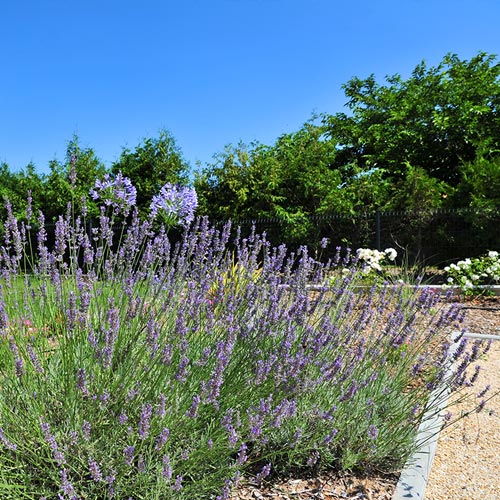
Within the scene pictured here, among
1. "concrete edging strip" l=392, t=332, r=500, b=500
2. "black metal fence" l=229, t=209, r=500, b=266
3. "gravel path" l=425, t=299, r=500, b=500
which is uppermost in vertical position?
"black metal fence" l=229, t=209, r=500, b=266

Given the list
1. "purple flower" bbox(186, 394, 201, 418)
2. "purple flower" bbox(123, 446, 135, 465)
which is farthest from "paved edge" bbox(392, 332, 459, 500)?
"purple flower" bbox(123, 446, 135, 465)

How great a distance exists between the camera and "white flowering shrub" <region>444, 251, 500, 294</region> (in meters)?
7.69

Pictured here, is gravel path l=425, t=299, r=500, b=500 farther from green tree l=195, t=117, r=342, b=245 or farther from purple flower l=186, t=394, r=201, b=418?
green tree l=195, t=117, r=342, b=245

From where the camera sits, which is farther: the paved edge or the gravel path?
the gravel path

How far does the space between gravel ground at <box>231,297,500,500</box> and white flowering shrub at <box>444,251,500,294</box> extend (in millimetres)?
4262

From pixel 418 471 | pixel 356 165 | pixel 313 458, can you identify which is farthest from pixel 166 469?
pixel 356 165

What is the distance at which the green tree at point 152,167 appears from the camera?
1206 centimetres

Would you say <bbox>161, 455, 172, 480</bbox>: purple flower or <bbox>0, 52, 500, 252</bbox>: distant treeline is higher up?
<bbox>0, 52, 500, 252</bbox>: distant treeline

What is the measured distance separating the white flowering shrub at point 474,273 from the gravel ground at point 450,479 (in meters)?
4.26

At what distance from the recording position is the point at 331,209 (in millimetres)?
11242

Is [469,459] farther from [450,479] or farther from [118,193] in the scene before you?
[118,193]

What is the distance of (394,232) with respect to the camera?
11141 millimetres

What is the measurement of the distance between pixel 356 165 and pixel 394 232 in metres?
3.48

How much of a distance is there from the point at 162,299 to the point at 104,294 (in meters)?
0.36
